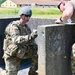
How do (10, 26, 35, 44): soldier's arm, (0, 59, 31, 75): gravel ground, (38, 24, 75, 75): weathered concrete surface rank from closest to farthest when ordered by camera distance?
(38, 24, 75, 75): weathered concrete surface → (10, 26, 35, 44): soldier's arm → (0, 59, 31, 75): gravel ground

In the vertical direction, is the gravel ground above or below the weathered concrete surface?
below

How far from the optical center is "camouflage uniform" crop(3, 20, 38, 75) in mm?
5145

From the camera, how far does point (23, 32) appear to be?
17.5 ft

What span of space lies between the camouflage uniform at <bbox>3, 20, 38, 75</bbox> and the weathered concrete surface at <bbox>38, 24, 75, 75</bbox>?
874 millimetres

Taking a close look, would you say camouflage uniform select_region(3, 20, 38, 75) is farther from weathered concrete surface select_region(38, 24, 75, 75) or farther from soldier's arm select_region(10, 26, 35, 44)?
weathered concrete surface select_region(38, 24, 75, 75)

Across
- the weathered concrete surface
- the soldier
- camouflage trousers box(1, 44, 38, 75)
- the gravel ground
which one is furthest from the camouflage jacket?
the gravel ground

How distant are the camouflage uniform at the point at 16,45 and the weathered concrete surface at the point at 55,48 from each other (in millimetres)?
874

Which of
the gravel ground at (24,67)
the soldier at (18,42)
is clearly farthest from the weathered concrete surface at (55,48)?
the gravel ground at (24,67)

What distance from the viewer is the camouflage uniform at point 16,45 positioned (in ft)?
16.9

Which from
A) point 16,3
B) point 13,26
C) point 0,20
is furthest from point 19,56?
point 16,3

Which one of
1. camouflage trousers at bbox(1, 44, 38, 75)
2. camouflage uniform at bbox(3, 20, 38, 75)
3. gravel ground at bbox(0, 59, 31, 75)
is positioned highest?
camouflage uniform at bbox(3, 20, 38, 75)

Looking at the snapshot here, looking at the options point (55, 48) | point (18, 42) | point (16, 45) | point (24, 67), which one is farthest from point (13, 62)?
point (24, 67)

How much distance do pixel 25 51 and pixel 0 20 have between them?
174cm

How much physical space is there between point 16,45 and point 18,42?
128mm
